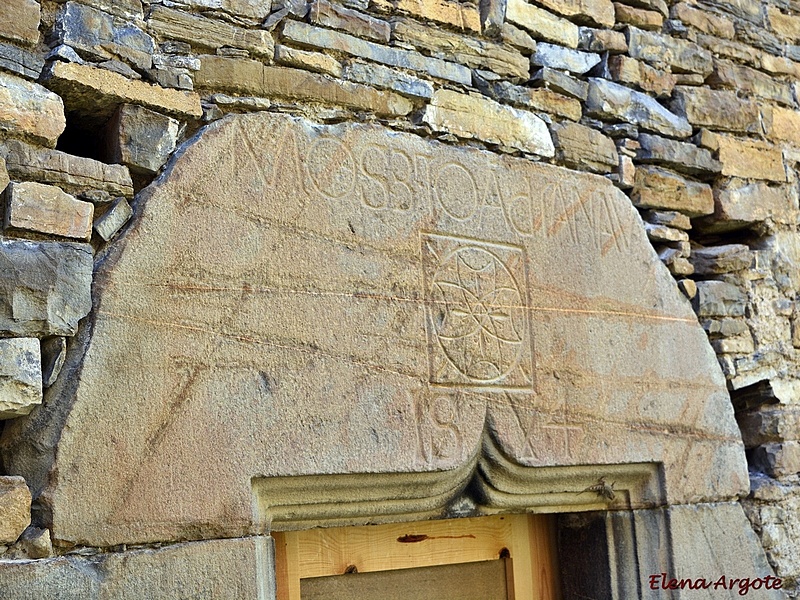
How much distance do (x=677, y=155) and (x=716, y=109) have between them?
0.30 m

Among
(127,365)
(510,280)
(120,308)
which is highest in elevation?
(510,280)

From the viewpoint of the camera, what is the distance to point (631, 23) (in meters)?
2.98

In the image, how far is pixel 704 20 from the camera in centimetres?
316

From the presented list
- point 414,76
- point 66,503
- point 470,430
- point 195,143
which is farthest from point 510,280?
point 66,503

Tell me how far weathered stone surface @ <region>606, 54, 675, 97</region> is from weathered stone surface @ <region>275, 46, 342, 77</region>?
1.05 metres

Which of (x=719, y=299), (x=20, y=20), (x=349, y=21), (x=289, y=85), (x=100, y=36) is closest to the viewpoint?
(x=20, y=20)

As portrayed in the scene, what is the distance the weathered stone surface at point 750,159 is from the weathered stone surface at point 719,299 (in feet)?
1.38

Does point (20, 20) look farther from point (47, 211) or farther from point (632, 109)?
point (632, 109)

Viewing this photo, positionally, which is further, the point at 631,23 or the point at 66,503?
the point at 631,23

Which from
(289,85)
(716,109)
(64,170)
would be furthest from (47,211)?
(716,109)

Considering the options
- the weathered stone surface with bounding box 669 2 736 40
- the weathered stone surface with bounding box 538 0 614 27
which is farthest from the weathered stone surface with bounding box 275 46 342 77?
the weathered stone surface with bounding box 669 2 736 40

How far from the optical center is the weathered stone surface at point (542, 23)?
2.68 meters

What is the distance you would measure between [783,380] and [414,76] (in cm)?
160

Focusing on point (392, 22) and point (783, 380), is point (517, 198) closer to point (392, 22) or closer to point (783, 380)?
point (392, 22)
